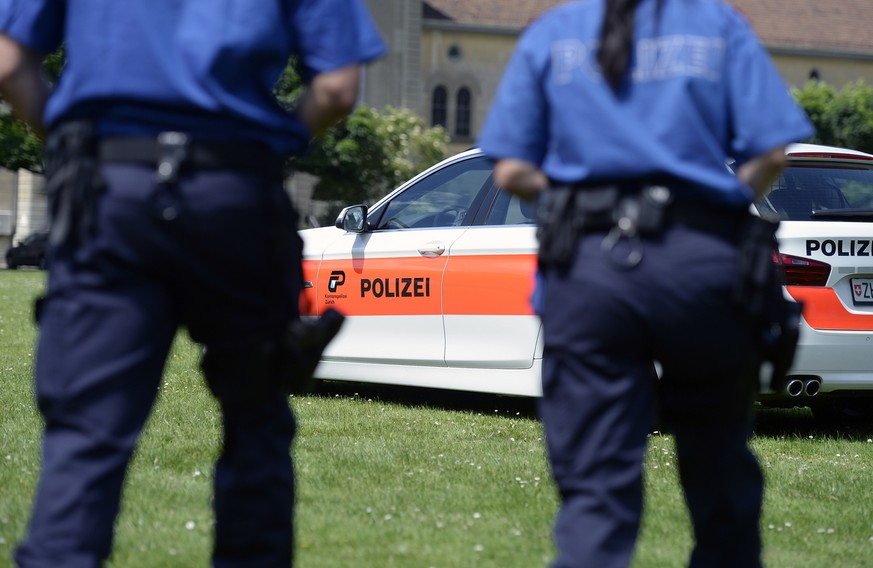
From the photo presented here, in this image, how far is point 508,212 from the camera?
7414 mm

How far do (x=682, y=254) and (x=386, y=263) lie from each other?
201 inches

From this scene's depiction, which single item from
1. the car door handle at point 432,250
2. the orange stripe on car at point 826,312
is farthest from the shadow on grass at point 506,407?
the car door handle at point 432,250

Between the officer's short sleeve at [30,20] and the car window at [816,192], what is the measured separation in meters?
4.52

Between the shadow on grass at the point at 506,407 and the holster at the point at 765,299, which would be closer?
the holster at the point at 765,299

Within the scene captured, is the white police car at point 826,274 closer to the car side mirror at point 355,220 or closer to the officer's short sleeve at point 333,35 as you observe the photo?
the car side mirror at point 355,220

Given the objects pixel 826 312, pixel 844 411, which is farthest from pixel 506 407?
pixel 826 312

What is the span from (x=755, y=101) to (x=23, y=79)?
1.62 m

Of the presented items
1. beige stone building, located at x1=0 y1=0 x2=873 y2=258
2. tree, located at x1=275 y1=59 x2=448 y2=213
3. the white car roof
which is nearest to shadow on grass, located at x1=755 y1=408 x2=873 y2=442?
the white car roof

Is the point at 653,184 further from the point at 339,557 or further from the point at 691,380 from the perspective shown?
the point at 339,557

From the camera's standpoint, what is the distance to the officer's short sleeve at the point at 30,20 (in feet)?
9.71

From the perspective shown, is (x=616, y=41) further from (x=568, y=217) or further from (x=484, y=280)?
(x=484, y=280)

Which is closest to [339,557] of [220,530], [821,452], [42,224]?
[220,530]

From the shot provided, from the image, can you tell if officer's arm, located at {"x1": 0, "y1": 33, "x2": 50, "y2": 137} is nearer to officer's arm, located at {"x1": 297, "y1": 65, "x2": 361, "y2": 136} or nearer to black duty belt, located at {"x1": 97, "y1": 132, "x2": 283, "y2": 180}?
black duty belt, located at {"x1": 97, "y1": 132, "x2": 283, "y2": 180}

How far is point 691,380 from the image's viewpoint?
2984 millimetres
